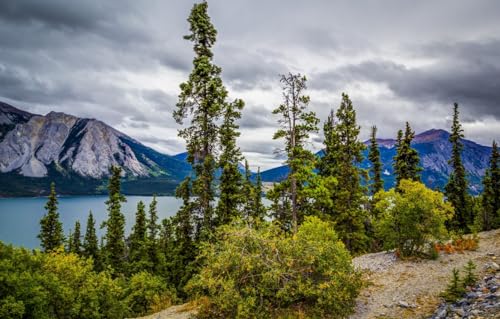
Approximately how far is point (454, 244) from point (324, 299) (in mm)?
12251

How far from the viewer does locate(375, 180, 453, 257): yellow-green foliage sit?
17359mm

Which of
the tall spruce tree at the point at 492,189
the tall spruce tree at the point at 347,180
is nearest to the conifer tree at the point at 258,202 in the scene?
the tall spruce tree at the point at 347,180

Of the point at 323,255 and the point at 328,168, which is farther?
the point at 328,168

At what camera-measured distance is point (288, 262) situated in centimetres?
1159

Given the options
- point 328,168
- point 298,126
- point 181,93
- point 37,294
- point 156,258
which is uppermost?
point 181,93

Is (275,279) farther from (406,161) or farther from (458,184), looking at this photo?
(458,184)

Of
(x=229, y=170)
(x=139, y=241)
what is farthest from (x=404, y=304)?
(x=139, y=241)

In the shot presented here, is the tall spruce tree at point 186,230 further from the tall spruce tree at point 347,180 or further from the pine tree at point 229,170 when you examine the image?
the tall spruce tree at point 347,180

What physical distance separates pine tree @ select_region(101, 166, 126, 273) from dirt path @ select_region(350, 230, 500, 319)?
31.1 meters

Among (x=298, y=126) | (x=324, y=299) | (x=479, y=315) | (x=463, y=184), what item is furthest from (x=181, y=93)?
(x=463, y=184)

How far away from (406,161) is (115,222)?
36575mm

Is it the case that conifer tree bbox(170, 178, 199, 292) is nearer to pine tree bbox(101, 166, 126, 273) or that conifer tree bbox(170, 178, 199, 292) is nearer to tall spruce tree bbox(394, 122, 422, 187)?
pine tree bbox(101, 166, 126, 273)

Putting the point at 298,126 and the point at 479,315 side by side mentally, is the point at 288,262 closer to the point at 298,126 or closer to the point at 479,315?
the point at 479,315

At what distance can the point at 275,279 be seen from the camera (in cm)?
1129
